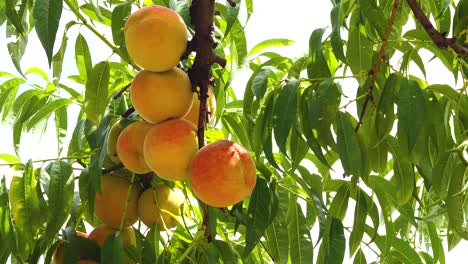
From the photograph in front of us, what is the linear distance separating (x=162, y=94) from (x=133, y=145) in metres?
0.15

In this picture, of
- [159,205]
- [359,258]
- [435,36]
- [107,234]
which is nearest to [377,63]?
[435,36]

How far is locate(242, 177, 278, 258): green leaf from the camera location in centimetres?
132

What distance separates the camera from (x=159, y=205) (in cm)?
158

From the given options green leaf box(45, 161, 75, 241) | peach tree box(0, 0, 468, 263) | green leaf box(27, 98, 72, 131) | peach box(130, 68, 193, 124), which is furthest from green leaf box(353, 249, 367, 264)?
green leaf box(27, 98, 72, 131)

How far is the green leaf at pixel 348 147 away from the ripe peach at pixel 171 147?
255mm

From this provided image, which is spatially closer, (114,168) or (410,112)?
(410,112)

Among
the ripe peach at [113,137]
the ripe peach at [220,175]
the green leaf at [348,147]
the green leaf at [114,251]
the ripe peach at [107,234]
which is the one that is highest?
the green leaf at [348,147]

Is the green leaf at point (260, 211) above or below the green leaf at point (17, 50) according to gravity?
below

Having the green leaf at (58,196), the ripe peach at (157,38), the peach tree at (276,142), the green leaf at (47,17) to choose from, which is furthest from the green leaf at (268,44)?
the green leaf at (47,17)

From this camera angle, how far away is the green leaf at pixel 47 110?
1.76 meters

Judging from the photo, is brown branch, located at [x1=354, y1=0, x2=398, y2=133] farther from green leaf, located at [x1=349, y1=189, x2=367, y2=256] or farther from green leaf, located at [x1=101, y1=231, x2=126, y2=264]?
green leaf, located at [x1=101, y1=231, x2=126, y2=264]

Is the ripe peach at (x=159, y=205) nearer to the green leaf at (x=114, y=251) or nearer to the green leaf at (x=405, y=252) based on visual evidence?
the green leaf at (x=114, y=251)

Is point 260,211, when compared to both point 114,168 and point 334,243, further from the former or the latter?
point 114,168

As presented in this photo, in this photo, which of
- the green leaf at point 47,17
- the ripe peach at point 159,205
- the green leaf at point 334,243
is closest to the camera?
the green leaf at point 47,17
